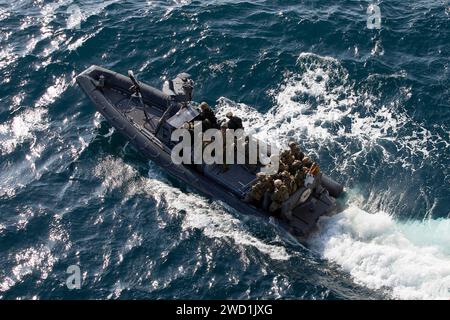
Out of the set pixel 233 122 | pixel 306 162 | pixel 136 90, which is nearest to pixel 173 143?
pixel 233 122

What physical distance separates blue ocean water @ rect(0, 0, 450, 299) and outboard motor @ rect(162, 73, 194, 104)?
5.29m

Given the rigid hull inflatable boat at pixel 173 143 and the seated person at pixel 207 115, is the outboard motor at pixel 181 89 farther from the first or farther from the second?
the seated person at pixel 207 115

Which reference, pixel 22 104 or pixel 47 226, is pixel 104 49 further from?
pixel 47 226

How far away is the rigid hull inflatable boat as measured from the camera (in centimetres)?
3584

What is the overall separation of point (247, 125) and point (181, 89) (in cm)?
674

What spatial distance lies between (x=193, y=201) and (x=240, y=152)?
4447mm

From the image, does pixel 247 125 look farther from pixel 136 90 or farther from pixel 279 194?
pixel 279 194

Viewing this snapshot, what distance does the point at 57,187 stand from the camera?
40000 mm

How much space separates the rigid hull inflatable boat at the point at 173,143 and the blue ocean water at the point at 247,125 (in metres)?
1.04

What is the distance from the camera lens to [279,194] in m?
34.2

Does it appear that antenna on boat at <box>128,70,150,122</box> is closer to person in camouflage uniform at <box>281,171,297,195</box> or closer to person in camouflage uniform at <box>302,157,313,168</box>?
person in camouflage uniform at <box>281,171,297,195</box>

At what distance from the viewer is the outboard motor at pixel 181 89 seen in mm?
39531

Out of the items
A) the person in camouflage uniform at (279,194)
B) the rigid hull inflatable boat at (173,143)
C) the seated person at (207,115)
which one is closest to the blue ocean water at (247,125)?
the rigid hull inflatable boat at (173,143)

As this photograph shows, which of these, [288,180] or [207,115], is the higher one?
[207,115]
